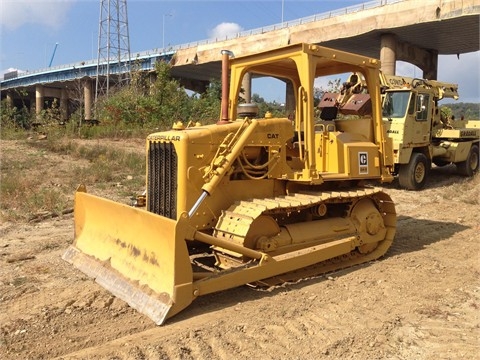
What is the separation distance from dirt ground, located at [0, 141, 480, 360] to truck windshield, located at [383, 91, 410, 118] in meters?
6.27

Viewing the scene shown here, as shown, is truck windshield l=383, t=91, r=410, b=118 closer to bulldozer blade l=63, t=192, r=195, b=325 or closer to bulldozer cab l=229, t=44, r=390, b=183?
bulldozer cab l=229, t=44, r=390, b=183

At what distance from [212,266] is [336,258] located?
1544mm

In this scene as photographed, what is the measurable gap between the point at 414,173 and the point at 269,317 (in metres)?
8.96

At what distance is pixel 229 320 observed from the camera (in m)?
3.92

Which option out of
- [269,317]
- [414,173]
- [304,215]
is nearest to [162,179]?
[304,215]

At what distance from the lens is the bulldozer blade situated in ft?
12.7

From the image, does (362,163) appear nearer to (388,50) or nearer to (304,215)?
(304,215)

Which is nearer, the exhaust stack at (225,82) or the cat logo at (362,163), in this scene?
the exhaust stack at (225,82)

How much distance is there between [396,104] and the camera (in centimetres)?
1169

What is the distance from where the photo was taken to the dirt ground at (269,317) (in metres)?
3.45

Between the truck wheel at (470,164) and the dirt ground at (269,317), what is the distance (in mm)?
8807

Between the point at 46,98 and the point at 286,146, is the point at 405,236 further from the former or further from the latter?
the point at 46,98

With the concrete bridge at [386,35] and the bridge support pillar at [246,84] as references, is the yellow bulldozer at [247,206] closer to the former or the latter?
the bridge support pillar at [246,84]

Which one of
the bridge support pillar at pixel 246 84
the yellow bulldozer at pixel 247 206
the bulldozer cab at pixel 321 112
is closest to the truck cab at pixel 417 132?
the bridge support pillar at pixel 246 84
